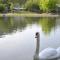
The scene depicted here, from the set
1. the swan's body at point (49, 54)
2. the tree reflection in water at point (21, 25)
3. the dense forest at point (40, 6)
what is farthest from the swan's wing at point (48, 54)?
the dense forest at point (40, 6)

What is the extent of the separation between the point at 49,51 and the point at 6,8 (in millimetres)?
30529

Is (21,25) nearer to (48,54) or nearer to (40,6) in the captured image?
(48,54)

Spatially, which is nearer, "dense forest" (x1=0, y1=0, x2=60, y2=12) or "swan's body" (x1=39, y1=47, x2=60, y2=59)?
"swan's body" (x1=39, y1=47, x2=60, y2=59)

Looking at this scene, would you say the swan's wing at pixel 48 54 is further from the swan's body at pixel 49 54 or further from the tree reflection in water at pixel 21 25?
the tree reflection in water at pixel 21 25

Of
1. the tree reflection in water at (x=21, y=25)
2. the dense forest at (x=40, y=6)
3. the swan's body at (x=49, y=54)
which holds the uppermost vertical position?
the swan's body at (x=49, y=54)

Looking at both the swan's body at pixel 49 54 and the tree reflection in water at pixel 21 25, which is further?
the tree reflection in water at pixel 21 25

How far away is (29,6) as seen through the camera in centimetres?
3831

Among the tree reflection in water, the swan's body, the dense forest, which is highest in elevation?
the swan's body

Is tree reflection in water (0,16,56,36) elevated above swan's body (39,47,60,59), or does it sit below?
below

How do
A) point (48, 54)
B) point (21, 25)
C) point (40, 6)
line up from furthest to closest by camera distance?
point (40, 6), point (21, 25), point (48, 54)

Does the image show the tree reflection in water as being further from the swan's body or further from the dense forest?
the dense forest

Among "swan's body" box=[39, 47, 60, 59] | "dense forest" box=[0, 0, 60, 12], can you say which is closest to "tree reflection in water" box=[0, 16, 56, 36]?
"swan's body" box=[39, 47, 60, 59]

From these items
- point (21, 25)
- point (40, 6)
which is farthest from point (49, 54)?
point (40, 6)

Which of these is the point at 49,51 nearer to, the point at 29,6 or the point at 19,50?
the point at 19,50
